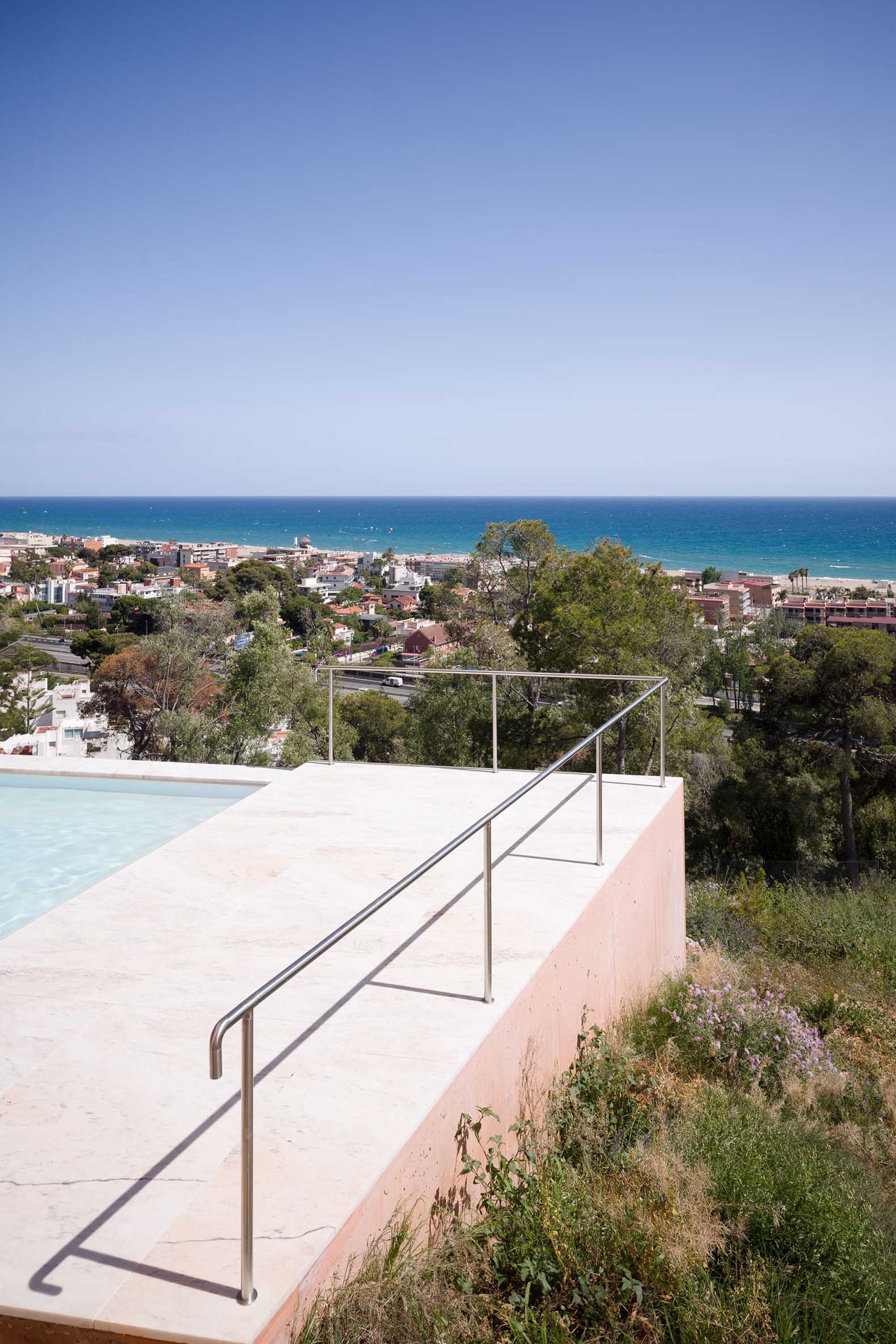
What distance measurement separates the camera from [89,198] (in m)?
19.9

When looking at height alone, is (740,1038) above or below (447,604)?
below

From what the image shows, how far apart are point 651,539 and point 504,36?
91701 mm

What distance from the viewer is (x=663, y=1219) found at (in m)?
2.54

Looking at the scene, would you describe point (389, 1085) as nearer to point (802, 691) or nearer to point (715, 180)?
point (802, 691)

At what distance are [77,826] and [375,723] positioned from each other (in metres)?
17.4

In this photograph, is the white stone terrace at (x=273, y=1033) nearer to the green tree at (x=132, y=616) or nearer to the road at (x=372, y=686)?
the road at (x=372, y=686)

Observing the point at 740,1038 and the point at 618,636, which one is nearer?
the point at 740,1038

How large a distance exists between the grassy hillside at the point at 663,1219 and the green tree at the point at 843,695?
1689 cm

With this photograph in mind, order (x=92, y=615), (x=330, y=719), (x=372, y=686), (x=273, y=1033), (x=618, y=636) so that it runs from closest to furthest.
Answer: (x=273, y=1033)
(x=330, y=719)
(x=618, y=636)
(x=372, y=686)
(x=92, y=615)

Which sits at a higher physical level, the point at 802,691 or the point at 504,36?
the point at 504,36

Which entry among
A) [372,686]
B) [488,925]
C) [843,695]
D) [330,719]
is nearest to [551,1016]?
[488,925]

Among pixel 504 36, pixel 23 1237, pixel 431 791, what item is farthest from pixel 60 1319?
pixel 504 36

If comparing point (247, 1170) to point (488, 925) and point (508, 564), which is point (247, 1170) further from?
point (508, 564)

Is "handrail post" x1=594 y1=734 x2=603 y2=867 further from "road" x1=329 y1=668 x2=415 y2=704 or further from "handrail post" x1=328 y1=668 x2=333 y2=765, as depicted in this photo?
"road" x1=329 y1=668 x2=415 y2=704
